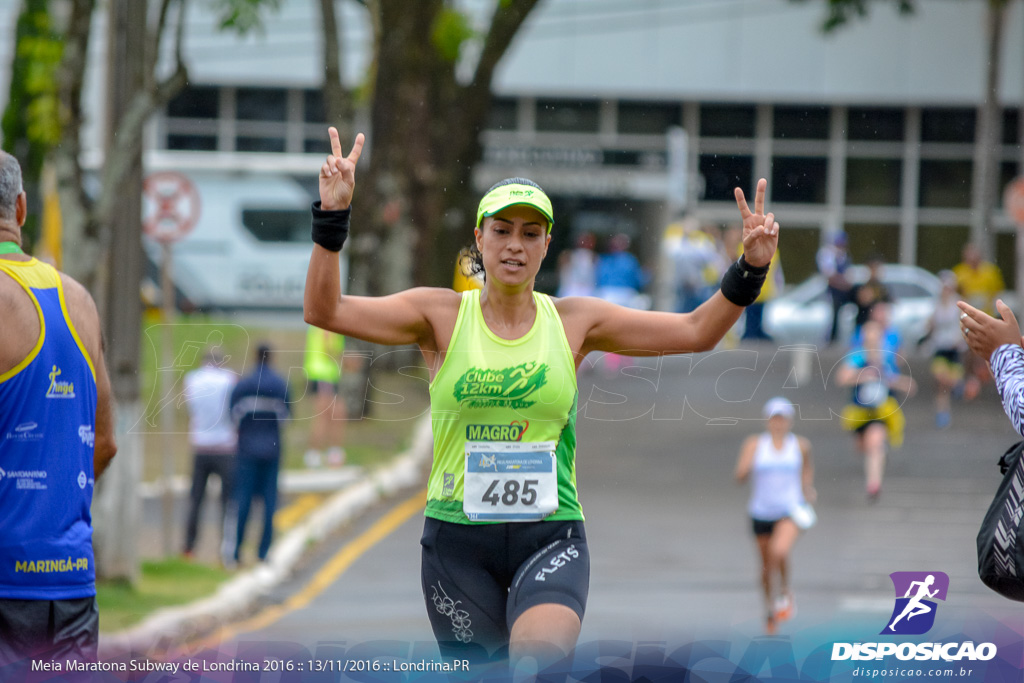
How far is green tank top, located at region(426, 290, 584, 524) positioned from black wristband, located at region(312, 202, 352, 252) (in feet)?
1.45

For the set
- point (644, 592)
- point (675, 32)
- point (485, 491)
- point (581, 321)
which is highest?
point (675, 32)

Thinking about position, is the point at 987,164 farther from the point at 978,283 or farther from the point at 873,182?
the point at 978,283

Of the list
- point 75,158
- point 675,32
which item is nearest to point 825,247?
point 75,158

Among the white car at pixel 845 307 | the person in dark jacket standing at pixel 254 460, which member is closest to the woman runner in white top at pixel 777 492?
the white car at pixel 845 307

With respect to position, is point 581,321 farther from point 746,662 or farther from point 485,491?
point 746,662

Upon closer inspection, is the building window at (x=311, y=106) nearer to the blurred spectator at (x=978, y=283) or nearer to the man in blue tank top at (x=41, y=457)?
the blurred spectator at (x=978, y=283)

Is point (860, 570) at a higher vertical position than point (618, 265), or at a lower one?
lower

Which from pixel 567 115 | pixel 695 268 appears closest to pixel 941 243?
pixel 695 268

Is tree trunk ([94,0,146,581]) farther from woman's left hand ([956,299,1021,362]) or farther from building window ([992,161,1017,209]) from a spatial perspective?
woman's left hand ([956,299,1021,362])

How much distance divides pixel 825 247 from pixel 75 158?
4.65 metres

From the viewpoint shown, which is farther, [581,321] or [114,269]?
[114,269]

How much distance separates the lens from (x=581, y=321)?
406 centimetres

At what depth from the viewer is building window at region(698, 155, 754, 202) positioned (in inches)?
191

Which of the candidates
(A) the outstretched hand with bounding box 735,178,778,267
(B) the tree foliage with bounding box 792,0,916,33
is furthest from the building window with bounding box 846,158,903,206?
(B) the tree foliage with bounding box 792,0,916,33
